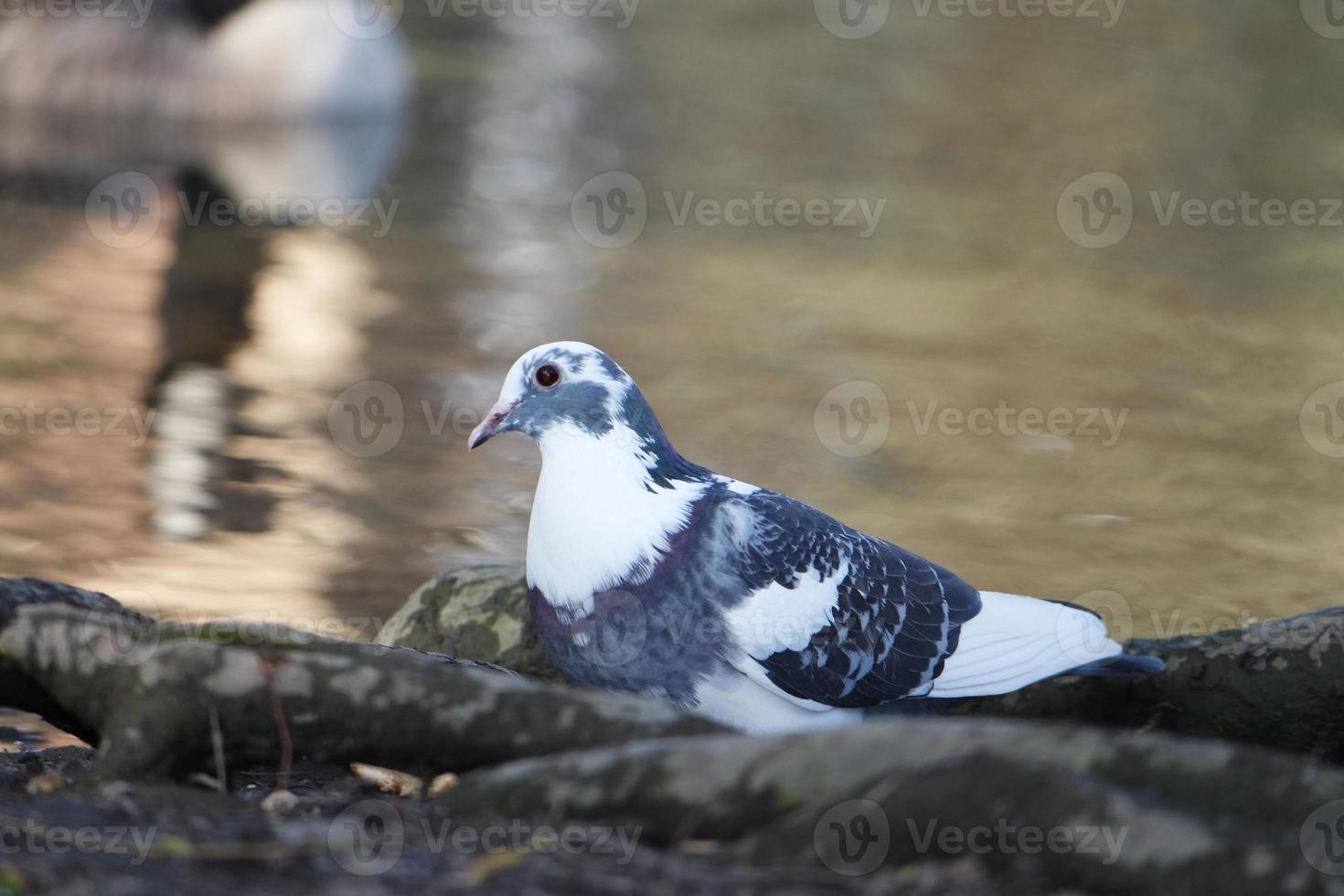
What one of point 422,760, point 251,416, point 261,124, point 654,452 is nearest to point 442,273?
point 251,416

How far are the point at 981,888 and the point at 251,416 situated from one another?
692 cm

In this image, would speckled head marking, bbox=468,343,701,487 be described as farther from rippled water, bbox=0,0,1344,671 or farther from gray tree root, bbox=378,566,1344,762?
rippled water, bbox=0,0,1344,671

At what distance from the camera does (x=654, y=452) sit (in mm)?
4965

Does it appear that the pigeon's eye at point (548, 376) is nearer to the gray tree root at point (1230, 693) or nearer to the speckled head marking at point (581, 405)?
the speckled head marking at point (581, 405)

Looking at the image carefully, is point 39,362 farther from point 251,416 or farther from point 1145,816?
point 1145,816

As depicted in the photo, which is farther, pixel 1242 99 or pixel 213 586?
pixel 1242 99

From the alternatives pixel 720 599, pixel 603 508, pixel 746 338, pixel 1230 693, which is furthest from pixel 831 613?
pixel 746 338

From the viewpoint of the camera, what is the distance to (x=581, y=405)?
4.94m

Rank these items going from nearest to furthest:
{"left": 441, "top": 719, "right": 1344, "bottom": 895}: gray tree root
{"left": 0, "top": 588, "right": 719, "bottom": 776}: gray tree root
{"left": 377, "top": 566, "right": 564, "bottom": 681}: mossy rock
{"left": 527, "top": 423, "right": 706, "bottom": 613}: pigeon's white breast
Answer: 1. {"left": 441, "top": 719, "right": 1344, "bottom": 895}: gray tree root
2. {"left": 0, "top": 588, "right": 719, "bottom": 776}: gray tree root
3. {"left": 527, "top": 423, "right": 706, "bottom": 613}: pigeon's white breast
4. {"left": 377, "top": 566, "right": 564, "bottom": 681}: mossy rock

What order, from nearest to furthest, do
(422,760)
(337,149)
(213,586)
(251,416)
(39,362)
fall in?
(422,760), (213,586), (251,416), (39,362), (337,149)

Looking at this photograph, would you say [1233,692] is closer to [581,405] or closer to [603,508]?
[603,508]

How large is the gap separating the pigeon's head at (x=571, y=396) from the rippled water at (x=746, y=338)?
7.62ft

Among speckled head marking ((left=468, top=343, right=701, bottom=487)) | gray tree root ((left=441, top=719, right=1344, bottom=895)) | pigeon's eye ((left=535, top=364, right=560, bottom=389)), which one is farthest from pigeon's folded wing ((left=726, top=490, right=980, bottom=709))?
Result: gray tree root ((left=441, top=719, right=1344, bottom=895))

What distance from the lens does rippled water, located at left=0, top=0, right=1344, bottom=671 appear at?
8078 millimetres
